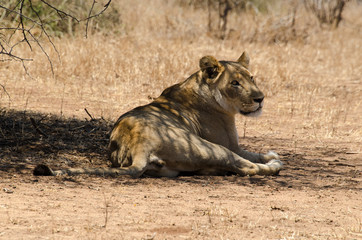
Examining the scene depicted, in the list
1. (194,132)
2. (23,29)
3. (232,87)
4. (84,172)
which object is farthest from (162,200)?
(23,29)

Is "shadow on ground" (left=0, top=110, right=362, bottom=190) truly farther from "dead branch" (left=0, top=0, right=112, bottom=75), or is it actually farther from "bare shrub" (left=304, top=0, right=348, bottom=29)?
"bare shrub" (left=304, top=0, right=348, bottom=29)

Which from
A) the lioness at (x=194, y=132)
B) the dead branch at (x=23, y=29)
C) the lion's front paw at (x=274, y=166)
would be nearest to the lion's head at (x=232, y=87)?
the lioness at (x=194, y=132)

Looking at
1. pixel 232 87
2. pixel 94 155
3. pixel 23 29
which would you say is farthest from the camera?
pixel 94 155

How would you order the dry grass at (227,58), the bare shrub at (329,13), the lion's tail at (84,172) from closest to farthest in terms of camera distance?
the dry grass at (227,58)
the lion's tail at (84,172)
the bare shrub at (329,13)

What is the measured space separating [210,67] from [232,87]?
32 centimetres

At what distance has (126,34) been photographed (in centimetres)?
1405

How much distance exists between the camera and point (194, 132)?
602 centimetres

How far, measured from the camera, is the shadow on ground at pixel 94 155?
18.2ft

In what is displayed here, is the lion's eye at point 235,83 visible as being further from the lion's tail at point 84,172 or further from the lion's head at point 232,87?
the lion's tail at point 84,172

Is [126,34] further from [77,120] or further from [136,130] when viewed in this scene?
[136,130]

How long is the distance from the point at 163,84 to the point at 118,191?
19.2 ft

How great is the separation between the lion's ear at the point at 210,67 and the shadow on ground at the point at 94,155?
1198 mm

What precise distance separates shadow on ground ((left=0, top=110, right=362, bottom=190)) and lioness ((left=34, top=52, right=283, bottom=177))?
0.13m

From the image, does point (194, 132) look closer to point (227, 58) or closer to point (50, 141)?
point (50, 141)
